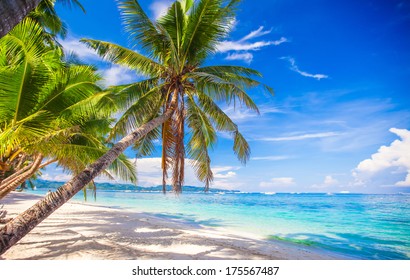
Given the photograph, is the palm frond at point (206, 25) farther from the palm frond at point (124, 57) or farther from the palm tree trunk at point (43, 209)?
the palm tree trunk at point (43, 209)

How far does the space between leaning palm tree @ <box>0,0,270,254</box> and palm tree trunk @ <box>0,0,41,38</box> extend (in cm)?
327

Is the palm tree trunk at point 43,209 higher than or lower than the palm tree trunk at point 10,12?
lower

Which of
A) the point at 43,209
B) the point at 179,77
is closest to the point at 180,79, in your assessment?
the point at 179,77

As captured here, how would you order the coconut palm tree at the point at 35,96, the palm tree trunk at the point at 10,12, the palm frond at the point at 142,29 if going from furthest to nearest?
the palm frond at the point at 142,29, the coconut palm tree at the point at 35,96, the palm tree trunk at the point at 10,12

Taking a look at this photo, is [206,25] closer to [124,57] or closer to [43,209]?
[124,57]

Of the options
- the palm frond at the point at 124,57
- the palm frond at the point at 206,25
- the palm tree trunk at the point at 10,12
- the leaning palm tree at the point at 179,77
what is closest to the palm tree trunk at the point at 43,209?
the leaning palm tree at the point at 179,77

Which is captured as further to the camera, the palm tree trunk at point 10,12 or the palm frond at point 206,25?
the palm frond at point 206,25

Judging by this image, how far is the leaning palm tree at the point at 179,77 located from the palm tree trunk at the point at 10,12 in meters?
3.27

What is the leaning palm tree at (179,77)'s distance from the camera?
5.57 metres

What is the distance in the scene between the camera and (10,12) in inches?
58.7

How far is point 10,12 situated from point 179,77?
439cm

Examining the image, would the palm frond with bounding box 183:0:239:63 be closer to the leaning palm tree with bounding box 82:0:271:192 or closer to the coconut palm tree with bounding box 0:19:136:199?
the leaning palm tree with bounding box 82:0:271:192

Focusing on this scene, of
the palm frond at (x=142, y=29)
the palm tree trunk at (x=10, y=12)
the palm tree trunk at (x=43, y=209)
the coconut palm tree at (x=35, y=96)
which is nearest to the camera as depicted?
the palm tree trunk at (x=10, y=12)
